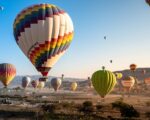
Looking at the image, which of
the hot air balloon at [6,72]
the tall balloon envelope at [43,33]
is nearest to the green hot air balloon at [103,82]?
the tall balloon envelope at [43,33]

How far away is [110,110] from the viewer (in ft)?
181

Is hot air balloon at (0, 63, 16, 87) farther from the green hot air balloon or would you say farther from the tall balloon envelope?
the tall balloon envelope

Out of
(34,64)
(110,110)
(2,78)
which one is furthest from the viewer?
(2,78)

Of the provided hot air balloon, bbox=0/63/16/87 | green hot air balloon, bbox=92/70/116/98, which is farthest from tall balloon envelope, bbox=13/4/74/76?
hot air balloon, bbox=0/63/16/87

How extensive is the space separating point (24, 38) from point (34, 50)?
231 cm

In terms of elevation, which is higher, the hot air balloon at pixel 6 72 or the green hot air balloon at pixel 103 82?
the hot air balloon at pixel 6 72

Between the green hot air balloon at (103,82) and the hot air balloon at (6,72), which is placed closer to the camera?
the green hot air balloon at (103,82)

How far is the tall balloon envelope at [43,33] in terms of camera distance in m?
46.1

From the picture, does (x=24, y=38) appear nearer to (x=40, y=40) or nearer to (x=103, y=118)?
(x=40, y=40)

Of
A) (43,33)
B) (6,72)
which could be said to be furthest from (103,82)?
(6,72)

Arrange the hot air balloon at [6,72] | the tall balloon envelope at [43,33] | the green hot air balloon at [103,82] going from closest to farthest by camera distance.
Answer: the tall balloon envelope at [43,33] < the green hot air balloon at [103,82] < the hot air balloon at [6,72]

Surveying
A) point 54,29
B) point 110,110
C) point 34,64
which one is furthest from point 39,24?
point 110,110

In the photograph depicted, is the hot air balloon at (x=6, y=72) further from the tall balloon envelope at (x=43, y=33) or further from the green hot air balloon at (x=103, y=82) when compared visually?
the tall balloon envelope at (x=43, y=33)

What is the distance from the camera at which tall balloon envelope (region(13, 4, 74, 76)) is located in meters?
46.1
